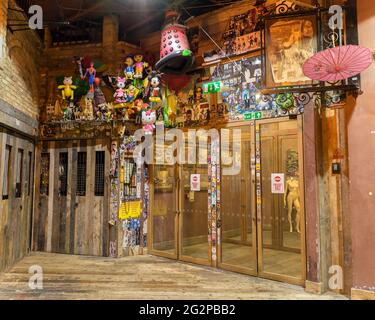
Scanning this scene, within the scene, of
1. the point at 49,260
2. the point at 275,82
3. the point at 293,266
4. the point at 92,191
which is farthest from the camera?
the point at 92,191

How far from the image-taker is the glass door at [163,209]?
20.7 feet

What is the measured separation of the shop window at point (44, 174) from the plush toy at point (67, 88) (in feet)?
4.33

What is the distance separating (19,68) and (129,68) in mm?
1990

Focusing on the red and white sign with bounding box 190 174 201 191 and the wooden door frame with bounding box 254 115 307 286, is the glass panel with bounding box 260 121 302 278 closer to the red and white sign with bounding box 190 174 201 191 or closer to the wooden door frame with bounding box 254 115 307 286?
the wooden door frame with bounding box 254 115 307 286

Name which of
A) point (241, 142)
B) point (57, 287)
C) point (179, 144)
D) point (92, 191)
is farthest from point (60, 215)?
point (241, 142)

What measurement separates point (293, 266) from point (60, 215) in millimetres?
4581

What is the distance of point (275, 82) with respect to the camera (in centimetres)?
435

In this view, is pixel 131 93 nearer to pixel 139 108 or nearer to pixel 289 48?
pixel 139 108

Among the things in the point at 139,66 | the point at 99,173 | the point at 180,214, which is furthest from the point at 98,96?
the point at 180,214

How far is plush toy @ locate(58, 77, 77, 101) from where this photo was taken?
646 cm

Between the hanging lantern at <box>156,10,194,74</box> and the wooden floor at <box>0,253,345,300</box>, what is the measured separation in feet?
11.6

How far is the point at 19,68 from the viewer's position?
570 centimetres
